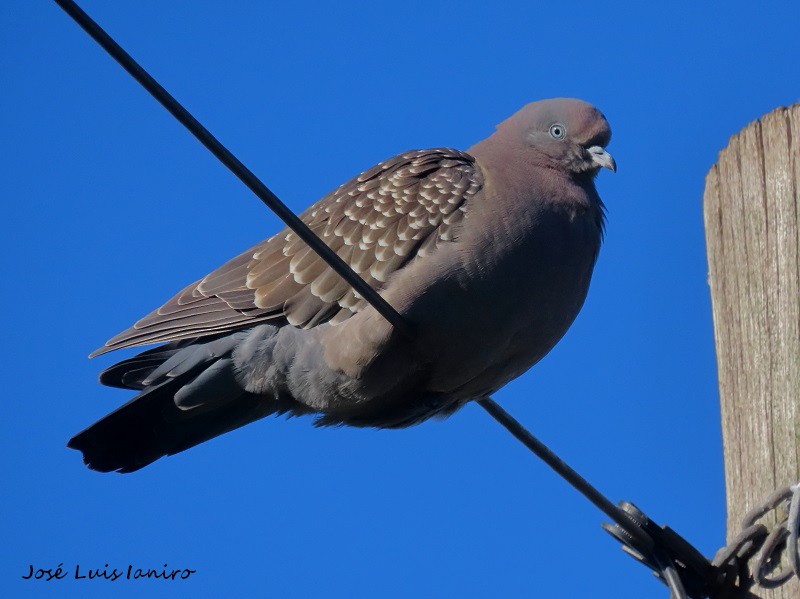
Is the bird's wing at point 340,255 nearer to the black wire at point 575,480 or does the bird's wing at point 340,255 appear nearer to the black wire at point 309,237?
the black wire at point 309,237

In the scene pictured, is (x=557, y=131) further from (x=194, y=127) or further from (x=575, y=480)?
(x=194, y=127)

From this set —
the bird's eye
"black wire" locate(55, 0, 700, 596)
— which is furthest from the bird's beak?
"black wire" locate(55, 0, 700, 596)

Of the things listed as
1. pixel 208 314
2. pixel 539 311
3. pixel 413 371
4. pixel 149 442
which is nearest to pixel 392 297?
pixel 413 371

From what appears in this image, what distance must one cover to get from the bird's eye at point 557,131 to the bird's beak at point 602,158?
137 millimetres

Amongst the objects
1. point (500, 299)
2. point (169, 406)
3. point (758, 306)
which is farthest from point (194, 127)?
point (169, 406)

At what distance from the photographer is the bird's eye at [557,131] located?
4836 millimetres

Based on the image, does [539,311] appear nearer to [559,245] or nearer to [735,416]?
[559,245]

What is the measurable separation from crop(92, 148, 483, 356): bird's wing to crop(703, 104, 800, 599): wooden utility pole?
102 cm

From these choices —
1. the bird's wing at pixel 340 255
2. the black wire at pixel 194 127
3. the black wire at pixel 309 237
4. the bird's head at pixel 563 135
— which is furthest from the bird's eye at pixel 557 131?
the black wire at pixel 194 127

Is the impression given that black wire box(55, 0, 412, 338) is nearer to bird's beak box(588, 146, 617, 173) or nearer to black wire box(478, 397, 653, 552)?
black wire box(478, 397, 653, 552)

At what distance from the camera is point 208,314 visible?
14.5 feet

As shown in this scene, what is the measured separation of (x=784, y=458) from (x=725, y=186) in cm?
92

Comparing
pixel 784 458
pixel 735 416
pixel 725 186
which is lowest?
pixel 784 458

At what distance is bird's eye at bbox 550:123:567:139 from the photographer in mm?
4836
